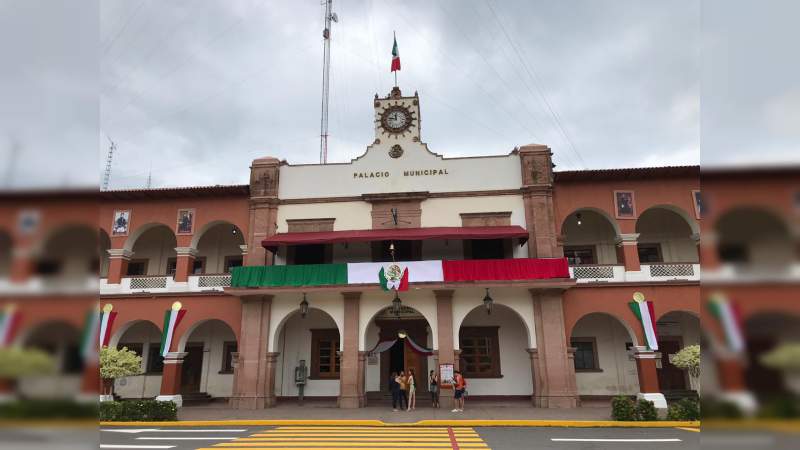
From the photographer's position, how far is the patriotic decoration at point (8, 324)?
1.29 metres

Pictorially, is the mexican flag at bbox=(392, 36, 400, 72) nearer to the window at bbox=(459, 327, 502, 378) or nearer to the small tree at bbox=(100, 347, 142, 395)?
the window at bbox=(459, 327, 502, 378)

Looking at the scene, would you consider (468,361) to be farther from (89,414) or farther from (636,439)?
(89,414)

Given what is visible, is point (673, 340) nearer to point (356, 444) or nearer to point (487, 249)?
point (487, 249)

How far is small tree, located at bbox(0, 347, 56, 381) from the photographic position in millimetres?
1296

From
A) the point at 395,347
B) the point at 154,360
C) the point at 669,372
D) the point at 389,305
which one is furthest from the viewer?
the point at 154,360

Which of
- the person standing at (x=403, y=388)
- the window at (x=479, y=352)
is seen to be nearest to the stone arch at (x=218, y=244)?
the person standing at (x=403, y=388)

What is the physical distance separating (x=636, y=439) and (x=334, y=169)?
16.3 meters

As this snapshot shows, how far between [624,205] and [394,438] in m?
14.7

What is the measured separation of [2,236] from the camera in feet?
4.18

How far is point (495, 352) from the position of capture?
21656mm

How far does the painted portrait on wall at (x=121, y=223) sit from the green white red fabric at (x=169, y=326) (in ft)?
16.2

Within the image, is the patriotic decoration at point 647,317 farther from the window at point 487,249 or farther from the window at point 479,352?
the window at point 479,352

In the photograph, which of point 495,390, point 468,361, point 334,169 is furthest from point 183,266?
point 495,390

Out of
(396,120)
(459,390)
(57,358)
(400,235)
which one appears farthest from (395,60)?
(57,358)
